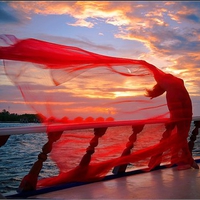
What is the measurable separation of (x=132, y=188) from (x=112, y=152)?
50 cm

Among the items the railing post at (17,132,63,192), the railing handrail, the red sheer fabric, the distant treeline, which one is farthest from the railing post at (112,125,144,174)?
the distant treeline

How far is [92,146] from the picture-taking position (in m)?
3.66

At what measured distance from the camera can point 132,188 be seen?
3.44 meters

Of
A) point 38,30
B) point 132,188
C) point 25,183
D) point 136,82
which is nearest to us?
point 25,183

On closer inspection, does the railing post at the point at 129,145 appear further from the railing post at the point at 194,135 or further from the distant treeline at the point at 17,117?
the railing post at the point at 194,135

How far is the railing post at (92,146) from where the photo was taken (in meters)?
3.56

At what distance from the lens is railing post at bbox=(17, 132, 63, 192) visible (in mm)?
3229

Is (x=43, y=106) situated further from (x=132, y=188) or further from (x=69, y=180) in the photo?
(x=132, y=188)

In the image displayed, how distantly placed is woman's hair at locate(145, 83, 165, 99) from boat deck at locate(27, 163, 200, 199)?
100 cm

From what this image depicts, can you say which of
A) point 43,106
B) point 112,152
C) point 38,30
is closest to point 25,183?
point 43,106

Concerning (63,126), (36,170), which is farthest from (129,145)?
(36,170)

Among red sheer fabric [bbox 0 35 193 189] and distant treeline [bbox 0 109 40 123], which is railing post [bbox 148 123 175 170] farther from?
distant treeline [bbox 0 109 40 123]

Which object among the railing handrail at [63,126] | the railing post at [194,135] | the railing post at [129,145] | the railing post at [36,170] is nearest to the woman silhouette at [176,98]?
the railing handrail at [63,126]

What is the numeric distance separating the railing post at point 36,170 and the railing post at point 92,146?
402 mm
